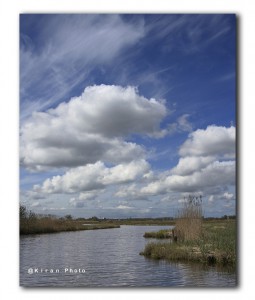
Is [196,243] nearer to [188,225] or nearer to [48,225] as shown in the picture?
[188,225]

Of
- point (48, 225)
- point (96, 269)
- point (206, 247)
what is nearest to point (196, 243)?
point (206, 247)

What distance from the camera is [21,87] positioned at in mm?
6102

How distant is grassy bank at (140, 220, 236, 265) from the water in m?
0.26

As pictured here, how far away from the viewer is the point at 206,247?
7.74 metres

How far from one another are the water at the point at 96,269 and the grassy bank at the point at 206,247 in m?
0.26

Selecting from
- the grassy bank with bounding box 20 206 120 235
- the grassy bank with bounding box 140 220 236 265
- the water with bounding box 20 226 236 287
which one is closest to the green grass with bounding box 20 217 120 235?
the grassy bank with bounding box 20 206 120 235

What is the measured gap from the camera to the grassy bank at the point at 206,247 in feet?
21.7

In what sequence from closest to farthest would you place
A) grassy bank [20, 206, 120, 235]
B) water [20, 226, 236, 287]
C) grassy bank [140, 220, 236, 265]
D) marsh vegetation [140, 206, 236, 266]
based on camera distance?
water [20, 226, 236, 287] < grassy bank [20, 206, 120, 235] < grassy bank [140, 220, 236, 265] < marsh vegetation [140, 206, 236, 266]

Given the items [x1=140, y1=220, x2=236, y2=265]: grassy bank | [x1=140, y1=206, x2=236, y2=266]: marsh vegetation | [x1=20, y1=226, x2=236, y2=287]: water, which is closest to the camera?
[x1=20, y1=226, x2=236, y2=287]: water

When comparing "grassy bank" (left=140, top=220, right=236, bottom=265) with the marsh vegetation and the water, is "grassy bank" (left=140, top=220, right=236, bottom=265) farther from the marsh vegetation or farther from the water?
the water

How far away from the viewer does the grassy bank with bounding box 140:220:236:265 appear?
6625 millimetres

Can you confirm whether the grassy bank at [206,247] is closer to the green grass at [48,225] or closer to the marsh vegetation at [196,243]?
the marsh vegetation at [196,243]

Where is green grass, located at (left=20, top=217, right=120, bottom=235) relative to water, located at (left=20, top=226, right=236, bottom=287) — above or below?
above
